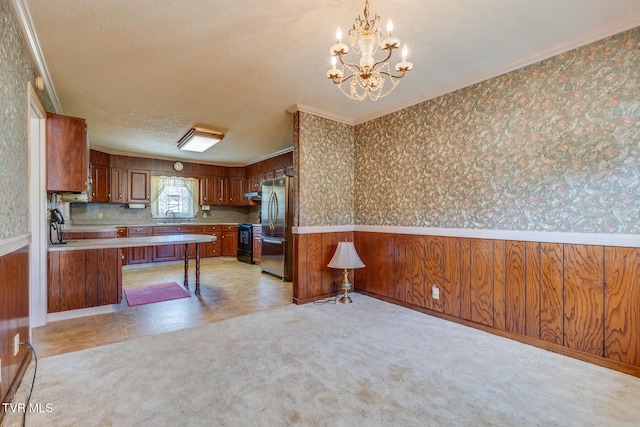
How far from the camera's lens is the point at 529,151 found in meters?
2.63

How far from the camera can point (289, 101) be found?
3619mm

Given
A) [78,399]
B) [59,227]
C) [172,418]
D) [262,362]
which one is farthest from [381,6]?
[59,227]

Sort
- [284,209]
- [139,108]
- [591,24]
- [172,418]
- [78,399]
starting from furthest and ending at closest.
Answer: [284,209]
[139,108]
[591,24]
[78,399]
[172,418]

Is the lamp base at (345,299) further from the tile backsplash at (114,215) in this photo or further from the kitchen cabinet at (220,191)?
the tile backsplash at (114,215)

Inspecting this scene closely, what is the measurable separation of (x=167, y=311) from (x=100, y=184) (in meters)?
4.13

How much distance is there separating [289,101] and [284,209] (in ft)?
6.62

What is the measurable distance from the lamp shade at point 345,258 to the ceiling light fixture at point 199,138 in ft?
9.26

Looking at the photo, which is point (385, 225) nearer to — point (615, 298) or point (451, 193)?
point (451, 193)

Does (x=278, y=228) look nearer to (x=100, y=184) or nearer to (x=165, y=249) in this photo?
(x=165, y=249)

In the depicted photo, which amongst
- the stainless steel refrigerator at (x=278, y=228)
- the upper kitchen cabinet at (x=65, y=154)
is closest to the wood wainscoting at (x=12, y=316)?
the upper kitchen cabinet at (x=65, y=154)

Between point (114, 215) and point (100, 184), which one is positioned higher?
point (100, 184)

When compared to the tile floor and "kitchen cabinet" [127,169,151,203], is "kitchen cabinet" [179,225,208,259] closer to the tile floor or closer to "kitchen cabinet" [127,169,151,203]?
"kitchen cabinet" [127,169,151,203]

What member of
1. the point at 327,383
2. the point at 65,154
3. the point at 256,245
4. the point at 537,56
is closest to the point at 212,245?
the point at 256,245

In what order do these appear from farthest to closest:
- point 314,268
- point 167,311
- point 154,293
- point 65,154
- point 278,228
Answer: point 278,228 < point 154,293 < point 314,268 < point 167,311 < point 65,154
